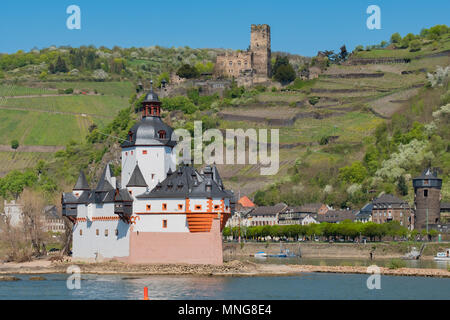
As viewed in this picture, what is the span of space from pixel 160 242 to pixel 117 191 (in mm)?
5339

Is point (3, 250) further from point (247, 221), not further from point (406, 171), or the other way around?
point (406, 171)

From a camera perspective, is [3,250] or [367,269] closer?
[367,269]

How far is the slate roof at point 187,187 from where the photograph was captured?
70688mm

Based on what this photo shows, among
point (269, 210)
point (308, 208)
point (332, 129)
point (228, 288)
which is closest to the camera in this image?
point (228, 288)

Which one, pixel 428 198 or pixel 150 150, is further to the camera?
pixel 428 198

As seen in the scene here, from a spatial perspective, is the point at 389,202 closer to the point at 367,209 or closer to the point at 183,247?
the point at 367,209

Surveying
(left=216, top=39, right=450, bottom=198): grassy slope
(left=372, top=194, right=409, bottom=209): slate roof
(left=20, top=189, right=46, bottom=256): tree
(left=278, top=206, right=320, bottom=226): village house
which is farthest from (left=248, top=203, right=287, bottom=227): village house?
(left=20, top=189, right=46, bottom=256): tree

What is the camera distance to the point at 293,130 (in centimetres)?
16625

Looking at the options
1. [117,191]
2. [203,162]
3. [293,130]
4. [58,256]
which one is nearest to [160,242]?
[117,191]

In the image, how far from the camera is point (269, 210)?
13975 cm

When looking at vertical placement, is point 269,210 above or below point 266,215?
above

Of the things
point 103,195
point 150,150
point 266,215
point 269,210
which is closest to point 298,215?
point 269,210

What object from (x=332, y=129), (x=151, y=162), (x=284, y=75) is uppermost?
(x=284, y=75)

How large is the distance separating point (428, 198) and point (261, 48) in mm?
90915
